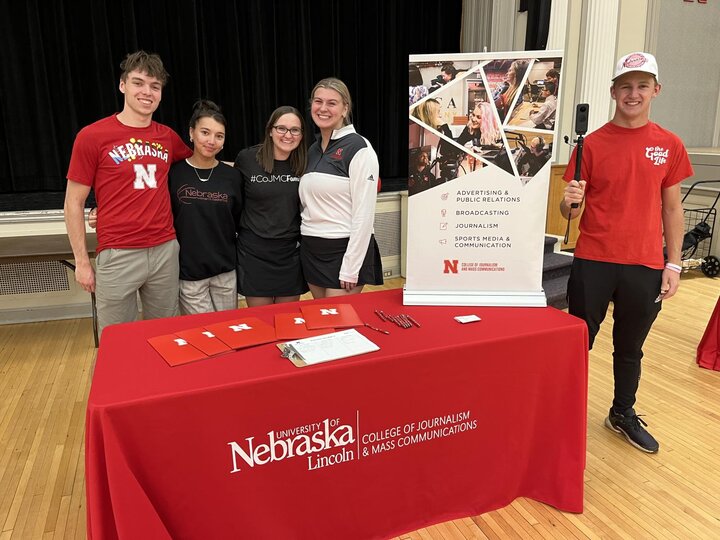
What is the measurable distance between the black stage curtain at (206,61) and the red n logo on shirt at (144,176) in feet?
8.02

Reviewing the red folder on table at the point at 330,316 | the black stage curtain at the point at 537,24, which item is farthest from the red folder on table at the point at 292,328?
the black stage curtain at the point at 537,24

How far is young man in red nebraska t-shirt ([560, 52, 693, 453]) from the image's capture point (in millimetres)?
1911

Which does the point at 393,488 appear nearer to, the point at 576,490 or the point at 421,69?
the point at 576,490

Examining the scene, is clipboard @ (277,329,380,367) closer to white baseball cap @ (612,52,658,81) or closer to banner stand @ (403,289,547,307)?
banner stand @ (403,289,547,307)

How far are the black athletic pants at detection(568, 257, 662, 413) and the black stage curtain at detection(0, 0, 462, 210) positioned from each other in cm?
334

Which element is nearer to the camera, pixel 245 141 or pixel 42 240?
pixel 42 240

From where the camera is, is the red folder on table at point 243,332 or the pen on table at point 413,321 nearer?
the red folder on table at point 243,332

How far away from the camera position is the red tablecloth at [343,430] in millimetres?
1250

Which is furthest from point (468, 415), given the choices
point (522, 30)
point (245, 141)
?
point (522, 30)

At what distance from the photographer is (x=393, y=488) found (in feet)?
5.25

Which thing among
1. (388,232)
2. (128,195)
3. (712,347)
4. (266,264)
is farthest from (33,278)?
(712,347)

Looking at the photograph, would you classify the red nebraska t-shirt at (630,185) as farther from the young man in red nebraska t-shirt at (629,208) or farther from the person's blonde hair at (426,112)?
the person's blonde hair at (426,112)

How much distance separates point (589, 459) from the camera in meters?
2.18

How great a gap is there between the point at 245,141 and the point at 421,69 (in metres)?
3.51
